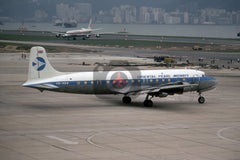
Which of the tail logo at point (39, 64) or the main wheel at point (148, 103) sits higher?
the tail logo at point (39, 64)

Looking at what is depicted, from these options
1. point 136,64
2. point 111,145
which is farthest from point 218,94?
point 136,64

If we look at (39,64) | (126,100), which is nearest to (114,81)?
(126,100)

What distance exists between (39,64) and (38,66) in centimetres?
24

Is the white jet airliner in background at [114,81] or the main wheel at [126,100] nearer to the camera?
the white jet airliner in background at [114,81]

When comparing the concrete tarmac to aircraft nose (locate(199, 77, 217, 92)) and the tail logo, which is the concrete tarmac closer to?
aircraft nose (locate(199, 77, 217, 92))

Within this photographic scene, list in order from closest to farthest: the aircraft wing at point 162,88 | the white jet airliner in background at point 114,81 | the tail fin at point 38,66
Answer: the tail fin at point 38,66, the white jet airliner in background at point 114,81, the aircraft wing at point 162,88

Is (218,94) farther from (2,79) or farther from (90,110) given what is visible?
(2,79)

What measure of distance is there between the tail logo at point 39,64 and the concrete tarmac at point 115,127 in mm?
4140

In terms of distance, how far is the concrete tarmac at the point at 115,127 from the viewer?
28.9m

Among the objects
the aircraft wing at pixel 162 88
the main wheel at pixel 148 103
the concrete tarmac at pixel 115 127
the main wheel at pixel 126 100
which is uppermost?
the aircraft wing at pixel 162 88

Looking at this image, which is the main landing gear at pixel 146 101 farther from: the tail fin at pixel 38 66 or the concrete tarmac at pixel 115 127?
the tail fin at pixel 38 66

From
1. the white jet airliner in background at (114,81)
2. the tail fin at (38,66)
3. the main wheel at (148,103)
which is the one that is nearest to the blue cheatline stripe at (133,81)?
the white jet airliner in background at (114,81)

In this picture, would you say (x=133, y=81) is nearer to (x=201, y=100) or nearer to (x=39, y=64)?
(x=201, y=100)

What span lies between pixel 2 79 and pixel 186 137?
4437 centimetres
